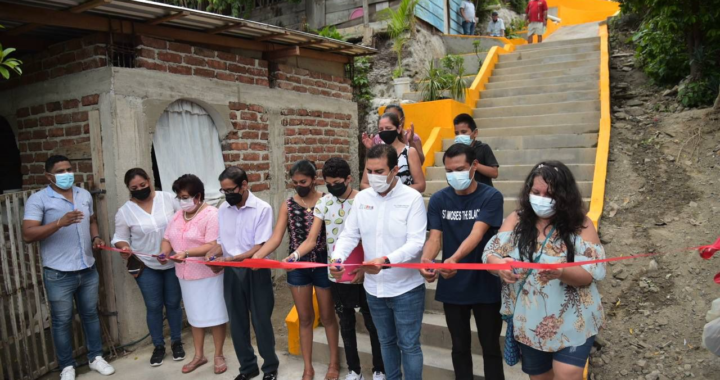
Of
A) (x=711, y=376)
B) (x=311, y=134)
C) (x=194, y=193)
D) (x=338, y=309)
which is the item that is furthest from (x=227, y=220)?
(x=711, y=376)

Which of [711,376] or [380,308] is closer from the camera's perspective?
[380,308]

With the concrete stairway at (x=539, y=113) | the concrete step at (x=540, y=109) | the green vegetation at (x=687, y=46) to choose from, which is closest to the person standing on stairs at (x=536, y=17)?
the concrete stairway at (x=539, y=113)

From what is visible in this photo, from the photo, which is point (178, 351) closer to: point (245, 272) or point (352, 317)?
point (245, 272)

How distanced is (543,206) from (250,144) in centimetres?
426

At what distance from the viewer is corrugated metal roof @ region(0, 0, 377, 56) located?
4.12 m

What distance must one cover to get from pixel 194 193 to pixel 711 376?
415cm

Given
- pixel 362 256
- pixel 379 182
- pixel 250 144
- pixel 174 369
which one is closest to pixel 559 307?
pixel 379 182

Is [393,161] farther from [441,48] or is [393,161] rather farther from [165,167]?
[441,48]

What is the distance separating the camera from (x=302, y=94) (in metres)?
6.79

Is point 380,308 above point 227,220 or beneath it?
beneath

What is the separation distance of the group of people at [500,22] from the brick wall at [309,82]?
7.20 m

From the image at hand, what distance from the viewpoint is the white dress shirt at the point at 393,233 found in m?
3.06

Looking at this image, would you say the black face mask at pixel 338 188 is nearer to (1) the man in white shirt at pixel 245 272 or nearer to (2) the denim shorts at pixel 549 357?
(1) the man in white shirt at pixel 245 272

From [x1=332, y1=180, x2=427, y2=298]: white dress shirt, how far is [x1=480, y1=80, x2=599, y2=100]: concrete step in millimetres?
6390
